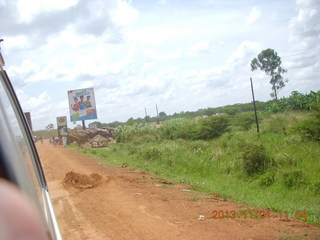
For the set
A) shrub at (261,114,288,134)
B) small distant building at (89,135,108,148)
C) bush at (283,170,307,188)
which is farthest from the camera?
small distant building at (89,135,108,148)

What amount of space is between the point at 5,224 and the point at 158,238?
214 inches

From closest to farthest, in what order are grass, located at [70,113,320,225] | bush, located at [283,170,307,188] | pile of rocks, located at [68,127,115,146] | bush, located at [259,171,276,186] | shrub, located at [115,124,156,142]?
grass, located at [70,113,320,225] < bush, located at [283,170,307,188] < bush, located at [259,171,276,186] < shrub, located at [115,124,156,142] < pile of rocks, located at [68,127,115,146]

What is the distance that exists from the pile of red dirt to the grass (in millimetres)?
2518

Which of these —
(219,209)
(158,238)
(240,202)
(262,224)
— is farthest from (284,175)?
(158,238)

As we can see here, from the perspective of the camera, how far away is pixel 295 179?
1008 centimetres

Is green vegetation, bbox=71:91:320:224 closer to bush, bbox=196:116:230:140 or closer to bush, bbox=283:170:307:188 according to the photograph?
bush, bbox=283:170:307:188

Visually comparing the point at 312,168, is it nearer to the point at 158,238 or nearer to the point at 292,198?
the point at 292,198

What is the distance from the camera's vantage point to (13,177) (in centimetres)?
110

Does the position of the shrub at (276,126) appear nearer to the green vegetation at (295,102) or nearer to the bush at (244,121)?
the bush at (244,121)

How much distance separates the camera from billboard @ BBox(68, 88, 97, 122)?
39.6m

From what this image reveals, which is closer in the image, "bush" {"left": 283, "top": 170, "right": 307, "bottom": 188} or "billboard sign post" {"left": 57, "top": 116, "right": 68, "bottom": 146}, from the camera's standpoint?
"bush" {"left": 283, "top": 170, "right": 307, "bottom": 188}
